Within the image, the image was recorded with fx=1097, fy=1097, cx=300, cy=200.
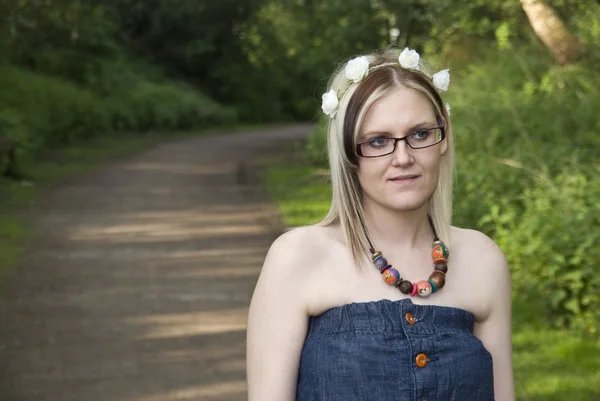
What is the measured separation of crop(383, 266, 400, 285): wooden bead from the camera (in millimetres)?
2553

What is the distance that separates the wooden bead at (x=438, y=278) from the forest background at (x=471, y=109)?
2120 mm

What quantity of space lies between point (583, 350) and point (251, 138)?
83.4 ft

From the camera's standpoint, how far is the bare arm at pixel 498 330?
2680mm

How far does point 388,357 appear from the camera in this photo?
2.43 metres

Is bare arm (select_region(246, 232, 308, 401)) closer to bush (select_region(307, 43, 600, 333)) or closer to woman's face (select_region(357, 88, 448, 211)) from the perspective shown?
woman's face (select_region(357, 88, 448, 211))

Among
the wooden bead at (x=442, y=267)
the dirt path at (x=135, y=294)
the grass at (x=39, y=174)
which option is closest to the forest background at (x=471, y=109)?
the grass at (x=39, y=174)

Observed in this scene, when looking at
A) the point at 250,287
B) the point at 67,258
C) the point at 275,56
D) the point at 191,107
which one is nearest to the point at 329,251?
the point at 250,287

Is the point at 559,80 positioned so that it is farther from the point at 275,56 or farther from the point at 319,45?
the point at 275,56

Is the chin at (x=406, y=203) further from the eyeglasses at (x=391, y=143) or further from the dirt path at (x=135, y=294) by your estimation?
the dirt path at (x=135, y=294)

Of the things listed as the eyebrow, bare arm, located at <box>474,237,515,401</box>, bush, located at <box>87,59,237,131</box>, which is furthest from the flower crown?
bush, located at <box>87,59,237,131</box>

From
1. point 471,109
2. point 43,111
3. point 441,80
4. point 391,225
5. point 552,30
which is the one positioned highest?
point 441,80

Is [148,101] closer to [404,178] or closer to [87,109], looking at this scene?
[87,109]

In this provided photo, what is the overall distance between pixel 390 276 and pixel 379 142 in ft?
1.04

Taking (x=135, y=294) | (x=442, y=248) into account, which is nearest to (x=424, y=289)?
(x=442, y=248)
